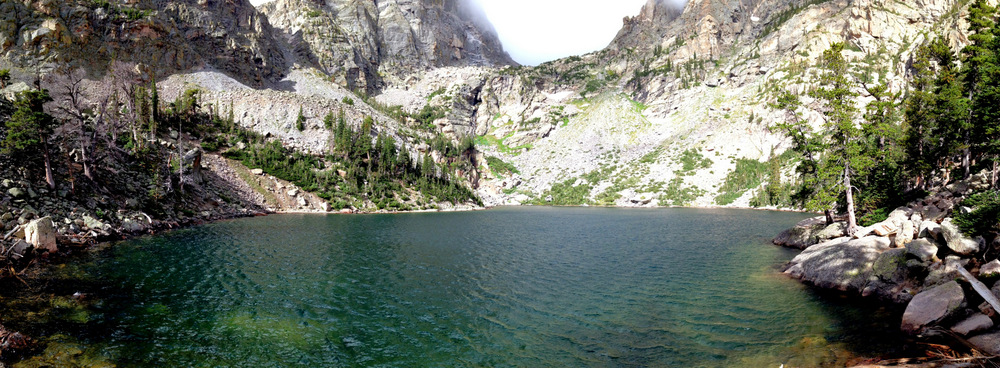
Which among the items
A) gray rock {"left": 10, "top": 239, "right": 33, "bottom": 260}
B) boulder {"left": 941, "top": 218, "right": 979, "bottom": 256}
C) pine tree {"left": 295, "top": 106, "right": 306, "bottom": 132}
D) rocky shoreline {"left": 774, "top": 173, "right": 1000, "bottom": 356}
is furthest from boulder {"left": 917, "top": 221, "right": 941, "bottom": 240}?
pine tree {"left": 295, "top": 106, "right": 306, "bottom": 132}

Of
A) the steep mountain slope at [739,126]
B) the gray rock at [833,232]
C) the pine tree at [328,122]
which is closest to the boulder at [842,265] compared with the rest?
the gray rock at [833,232]

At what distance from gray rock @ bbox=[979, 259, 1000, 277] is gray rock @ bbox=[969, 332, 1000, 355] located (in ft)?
15.6

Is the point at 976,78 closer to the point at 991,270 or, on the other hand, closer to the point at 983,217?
the point at 983,217

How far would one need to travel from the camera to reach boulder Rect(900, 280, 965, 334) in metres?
15.0

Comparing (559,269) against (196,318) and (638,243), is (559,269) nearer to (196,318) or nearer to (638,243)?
(638,243)

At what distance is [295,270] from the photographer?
1144 inches

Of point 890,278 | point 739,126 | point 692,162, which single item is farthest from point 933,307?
point 739,126

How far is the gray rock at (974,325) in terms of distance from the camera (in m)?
13.1

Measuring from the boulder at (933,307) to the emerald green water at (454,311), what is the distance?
93 centimetres

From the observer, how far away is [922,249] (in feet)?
66.3

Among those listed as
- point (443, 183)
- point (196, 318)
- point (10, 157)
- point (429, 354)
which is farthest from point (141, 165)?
point (443, 183)

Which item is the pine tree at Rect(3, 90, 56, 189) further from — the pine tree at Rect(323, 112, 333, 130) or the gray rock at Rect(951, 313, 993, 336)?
the pine tree at Rect(323, 112, 333, 130)

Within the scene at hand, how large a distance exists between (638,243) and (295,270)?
36.0 m

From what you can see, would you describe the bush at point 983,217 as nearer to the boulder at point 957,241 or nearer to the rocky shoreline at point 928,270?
the boulder at point 957,241
